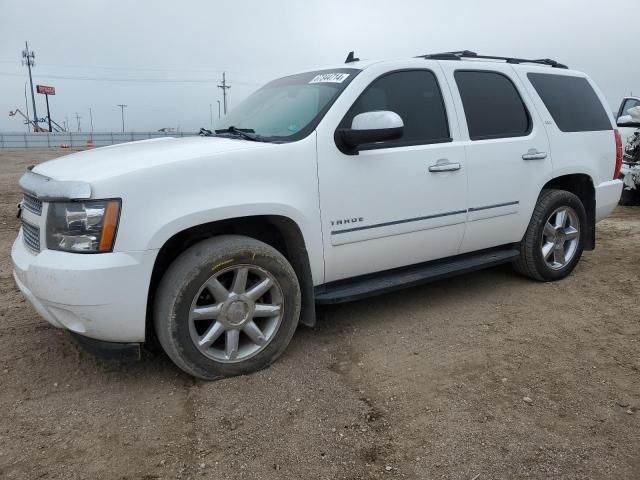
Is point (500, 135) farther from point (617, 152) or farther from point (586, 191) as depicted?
point (617, 152)

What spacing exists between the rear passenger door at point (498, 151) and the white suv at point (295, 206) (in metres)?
0.01

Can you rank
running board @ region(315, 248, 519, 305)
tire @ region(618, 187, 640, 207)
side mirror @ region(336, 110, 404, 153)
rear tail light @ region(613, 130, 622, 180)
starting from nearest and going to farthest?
1. side mirror @ region(336, 110, 404, 153)
2. running board @ region(315, 248, 519, 305)
3. rear tail light @ region(613, 130, 622, 180)
4. tire @ region(618, 187, 640, 207)

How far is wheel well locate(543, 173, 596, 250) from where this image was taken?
4.88 meters

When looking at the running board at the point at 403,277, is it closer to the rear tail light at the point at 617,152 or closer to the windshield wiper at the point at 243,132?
the windshield wiper at the point at 243,132

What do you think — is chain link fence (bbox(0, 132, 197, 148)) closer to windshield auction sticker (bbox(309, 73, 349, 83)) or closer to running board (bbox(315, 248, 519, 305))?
windshield auction sticker (bbox(309, 73, 349, 83))

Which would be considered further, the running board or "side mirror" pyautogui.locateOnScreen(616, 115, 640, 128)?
"side mirror" pyautogui.locateOnScreen(616, 115, 640, 128)

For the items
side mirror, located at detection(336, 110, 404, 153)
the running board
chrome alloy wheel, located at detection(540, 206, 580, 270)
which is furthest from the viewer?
chrome alloy wheel, located at detection(540, 206, 580, 270)

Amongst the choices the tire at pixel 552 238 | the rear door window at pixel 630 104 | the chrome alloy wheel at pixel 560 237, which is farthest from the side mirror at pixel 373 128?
the rear door window at pixel 630 104

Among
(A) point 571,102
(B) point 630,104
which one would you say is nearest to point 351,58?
(A) point 571,102

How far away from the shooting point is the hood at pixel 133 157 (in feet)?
9.00

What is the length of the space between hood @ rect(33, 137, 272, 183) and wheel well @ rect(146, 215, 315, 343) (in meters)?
0.40

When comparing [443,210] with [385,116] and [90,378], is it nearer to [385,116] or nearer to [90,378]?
[385,116]

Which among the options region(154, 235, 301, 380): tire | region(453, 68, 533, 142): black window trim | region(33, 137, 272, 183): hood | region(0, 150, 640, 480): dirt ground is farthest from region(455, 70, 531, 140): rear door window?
region(154, 235, 301, 380): tire

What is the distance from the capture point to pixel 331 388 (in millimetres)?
3021
